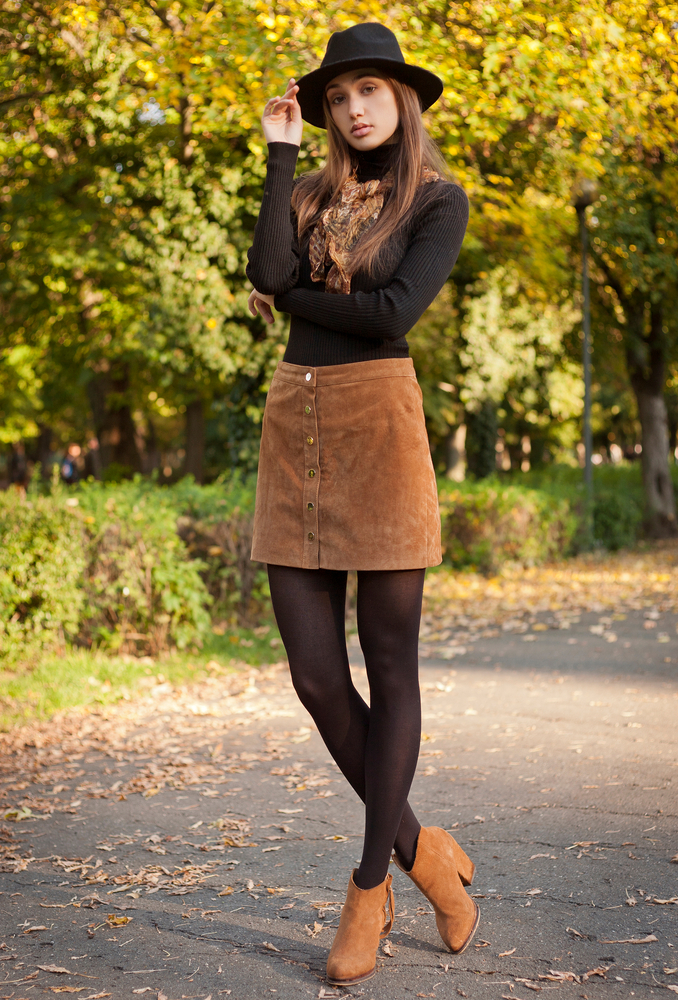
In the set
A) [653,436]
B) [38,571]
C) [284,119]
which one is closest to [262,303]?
[284,119]

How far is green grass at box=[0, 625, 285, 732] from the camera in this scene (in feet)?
18.1

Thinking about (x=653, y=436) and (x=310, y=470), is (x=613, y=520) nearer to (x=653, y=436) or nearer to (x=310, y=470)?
(x=653, y=436)

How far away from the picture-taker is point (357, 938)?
2352mm

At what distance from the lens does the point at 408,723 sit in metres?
2.42

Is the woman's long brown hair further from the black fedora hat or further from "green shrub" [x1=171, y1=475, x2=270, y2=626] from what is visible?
"green shrub" [x1=171, y1=475, x2=270, y2=626]

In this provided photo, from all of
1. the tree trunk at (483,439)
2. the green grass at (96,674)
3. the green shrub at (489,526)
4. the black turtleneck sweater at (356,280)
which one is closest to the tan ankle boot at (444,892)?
the black turtleneck sweater at (356,280)

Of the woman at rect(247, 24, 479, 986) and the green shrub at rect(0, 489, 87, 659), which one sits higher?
the woman at rect(247, 24, 479, 986)

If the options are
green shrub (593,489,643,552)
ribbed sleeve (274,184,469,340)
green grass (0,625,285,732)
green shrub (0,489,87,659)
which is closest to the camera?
ribbed sleeve (274,184,469,340)

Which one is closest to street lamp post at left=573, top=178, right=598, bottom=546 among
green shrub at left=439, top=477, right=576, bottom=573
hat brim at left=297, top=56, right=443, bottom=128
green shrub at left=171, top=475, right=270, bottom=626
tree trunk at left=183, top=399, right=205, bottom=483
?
green shrub at left=439, top=477, right=576, bottom=573

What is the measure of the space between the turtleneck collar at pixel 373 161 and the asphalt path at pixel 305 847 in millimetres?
2106

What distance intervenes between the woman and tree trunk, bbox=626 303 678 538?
52.3 feet

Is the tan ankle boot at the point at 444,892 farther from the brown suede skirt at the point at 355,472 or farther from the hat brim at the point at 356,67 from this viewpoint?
the hat brim at the point at 356,67

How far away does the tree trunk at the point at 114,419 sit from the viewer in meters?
18.2

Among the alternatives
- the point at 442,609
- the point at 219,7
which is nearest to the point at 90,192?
the point at 219,7
